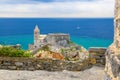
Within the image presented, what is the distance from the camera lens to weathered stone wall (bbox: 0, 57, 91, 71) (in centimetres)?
1221

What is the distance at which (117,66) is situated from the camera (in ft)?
13.6

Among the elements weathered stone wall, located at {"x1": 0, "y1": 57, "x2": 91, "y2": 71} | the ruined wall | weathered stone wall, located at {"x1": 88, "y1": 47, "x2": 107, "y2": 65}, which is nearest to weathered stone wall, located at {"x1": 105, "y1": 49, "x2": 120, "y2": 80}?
the ruined wall

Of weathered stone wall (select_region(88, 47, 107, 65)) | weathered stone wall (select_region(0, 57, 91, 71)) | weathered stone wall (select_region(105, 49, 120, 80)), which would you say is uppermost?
weathered stone wall (select_region(88, 47, 107, 65))

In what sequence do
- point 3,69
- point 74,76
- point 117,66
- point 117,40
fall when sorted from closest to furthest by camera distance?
1. point 117,66
2. point 117,40
3. point 74,76
4. point 3,69

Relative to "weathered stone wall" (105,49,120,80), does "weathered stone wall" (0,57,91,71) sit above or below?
above

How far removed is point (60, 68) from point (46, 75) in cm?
156

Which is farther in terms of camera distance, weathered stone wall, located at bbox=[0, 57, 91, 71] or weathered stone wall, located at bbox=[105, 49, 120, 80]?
weathered stone wall, located at bbox=[0, 57, 91, 71]

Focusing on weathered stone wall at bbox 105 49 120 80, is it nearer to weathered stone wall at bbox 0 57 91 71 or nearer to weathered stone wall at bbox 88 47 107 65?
weathered stone wall at bbox 88 47 107 65

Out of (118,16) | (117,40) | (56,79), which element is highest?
(118,16)

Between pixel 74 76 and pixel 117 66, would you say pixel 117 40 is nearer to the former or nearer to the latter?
pixel 117 66

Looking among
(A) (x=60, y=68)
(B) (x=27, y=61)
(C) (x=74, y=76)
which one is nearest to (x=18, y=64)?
(B) (x=27, y=61)

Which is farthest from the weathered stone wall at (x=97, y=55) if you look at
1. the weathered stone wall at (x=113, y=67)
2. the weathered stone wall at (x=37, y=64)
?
the weathered stone wall at (x=113, y=67)

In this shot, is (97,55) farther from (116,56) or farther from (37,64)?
(116,56)

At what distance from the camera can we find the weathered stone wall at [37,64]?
12211 millimetres
